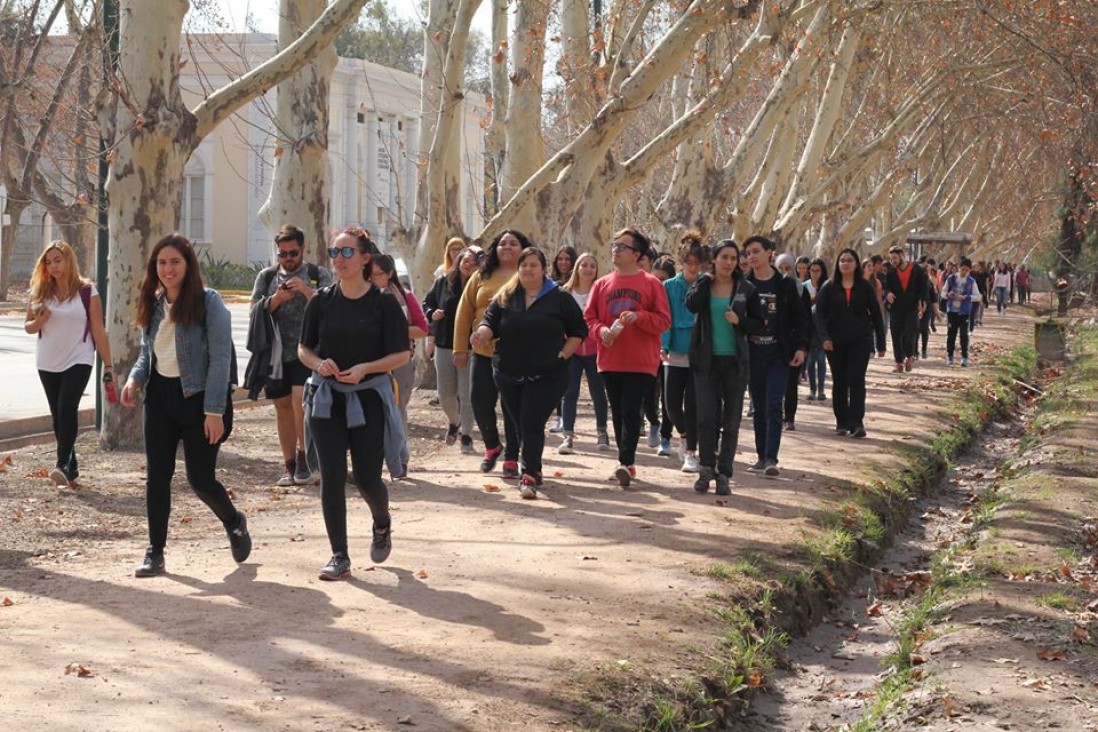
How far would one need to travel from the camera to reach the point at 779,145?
98.3ft

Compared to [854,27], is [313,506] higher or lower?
lower

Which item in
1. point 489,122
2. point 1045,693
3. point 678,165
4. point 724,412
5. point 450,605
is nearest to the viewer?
point 1045,693

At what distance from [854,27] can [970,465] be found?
28.2ft

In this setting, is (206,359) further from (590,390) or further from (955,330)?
(955,330)

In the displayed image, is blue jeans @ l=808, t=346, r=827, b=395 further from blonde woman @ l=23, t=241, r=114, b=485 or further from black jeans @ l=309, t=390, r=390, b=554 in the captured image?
black jeans @ l=309, t=390, r=390, b=554

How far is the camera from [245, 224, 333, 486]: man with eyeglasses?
38.2 feet

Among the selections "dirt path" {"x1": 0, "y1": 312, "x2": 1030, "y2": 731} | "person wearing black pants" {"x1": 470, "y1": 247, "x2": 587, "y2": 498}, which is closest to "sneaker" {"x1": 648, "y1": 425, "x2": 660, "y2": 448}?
"dirt path" {"x1": 0, "y1": 312, "x2": 1030, "y2": 731}

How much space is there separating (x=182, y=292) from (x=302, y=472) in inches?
162

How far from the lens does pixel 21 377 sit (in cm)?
2202

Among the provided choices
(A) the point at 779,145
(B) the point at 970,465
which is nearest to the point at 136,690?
(B) the point at 970,465

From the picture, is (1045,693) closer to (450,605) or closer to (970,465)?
(450,605)

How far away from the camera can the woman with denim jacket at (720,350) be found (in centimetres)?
1223

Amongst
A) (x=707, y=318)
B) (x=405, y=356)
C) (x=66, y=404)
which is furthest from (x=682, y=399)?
(x=405, y=356)

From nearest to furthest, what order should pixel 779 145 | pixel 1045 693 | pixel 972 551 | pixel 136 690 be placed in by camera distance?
pixel 136 690 → pixel 1045 693 → pixel 972 551 → pixel 779 145
